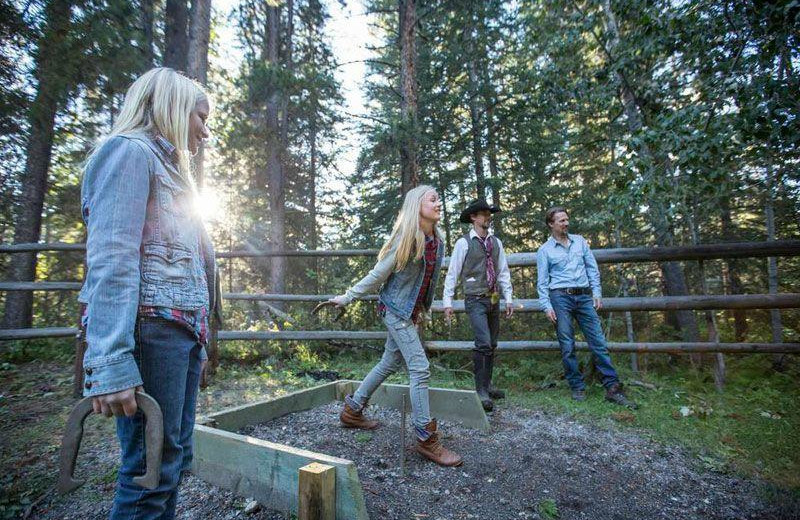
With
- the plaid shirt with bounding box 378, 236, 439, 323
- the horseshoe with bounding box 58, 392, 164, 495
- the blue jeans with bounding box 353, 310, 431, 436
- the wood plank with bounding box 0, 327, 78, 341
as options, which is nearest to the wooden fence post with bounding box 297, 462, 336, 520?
the horseshoe with bounding box 58, 392, 164, 495

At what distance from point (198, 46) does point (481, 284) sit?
477 cm

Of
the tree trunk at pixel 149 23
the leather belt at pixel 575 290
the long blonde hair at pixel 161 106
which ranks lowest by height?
the leather belt at pixel 575 290

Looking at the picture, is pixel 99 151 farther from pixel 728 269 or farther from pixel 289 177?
pixel 289 177

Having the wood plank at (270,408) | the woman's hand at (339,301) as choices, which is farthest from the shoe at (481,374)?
the woman's hand at (339,301)

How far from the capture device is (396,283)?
3.18 metres

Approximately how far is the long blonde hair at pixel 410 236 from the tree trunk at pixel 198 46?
3.41 meters

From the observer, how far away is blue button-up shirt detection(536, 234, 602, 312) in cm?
446

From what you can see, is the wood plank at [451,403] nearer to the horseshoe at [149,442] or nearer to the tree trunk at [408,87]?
the horseshoe at [149,442]

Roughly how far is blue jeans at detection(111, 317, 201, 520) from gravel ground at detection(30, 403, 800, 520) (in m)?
1.06

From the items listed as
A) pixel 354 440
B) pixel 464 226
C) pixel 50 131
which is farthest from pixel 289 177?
pixel 354 440

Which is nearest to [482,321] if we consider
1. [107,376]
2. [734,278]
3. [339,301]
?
[339,301]

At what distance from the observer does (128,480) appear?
4.17ft

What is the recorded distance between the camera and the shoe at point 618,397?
406 centimetres

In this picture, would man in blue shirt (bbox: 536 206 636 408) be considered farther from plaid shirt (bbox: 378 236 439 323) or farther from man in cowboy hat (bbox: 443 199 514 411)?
plaid shirt (bbox: 378 236 439 323)
